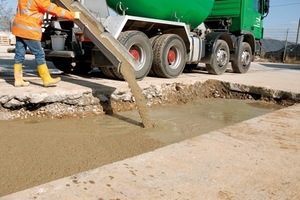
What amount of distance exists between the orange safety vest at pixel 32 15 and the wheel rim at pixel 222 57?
5.32 m

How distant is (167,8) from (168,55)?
3.46 feet

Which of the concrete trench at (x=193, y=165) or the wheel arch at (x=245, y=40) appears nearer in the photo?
the concrete trench at (x=193, y=165)

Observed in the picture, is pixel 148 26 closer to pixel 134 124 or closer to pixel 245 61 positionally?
pixel 134 124

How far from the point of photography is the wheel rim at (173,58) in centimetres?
706

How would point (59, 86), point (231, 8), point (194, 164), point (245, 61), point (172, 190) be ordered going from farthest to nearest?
point (245, 61)
point (231, 8)
point (59, 86)
point (194, 164)
point (172, 190)

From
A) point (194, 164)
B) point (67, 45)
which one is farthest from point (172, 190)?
point (67, 45)

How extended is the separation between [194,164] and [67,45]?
4.38 m

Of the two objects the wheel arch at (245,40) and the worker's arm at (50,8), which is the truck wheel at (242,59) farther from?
the worker's arm at (50,8)

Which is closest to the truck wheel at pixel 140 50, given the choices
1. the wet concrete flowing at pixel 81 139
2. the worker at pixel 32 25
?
the wet concrete flowing at pixel 81 139

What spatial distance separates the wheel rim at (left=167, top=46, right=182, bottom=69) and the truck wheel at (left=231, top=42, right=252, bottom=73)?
121 inches

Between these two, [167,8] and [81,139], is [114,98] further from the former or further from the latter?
[167,8]

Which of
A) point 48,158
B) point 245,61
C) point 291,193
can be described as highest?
point 245,61

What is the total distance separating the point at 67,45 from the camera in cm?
590

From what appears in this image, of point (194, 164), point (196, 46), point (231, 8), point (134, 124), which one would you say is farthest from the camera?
point (231, 8)
